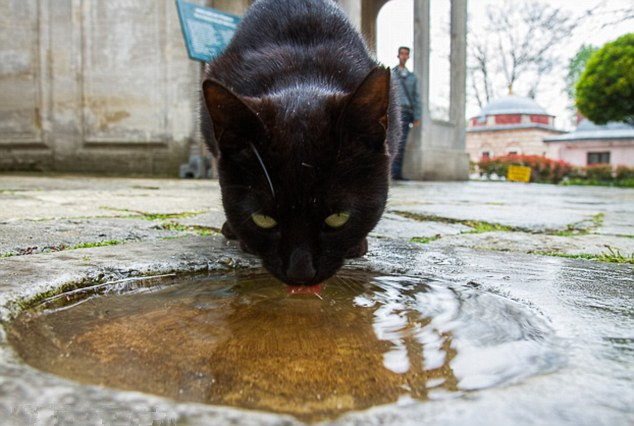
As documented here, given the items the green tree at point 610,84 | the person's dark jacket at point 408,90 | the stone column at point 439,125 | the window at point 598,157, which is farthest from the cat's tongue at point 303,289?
the window at point 598,157

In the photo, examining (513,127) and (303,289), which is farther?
(513,127)

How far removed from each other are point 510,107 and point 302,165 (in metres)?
29.3

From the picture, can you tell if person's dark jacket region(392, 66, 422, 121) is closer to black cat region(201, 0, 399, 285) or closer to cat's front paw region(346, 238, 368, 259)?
cat's front paw region(346, 238, 368, 259)

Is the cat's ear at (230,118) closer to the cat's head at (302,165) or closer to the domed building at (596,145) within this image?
the cat's head at (302,165)

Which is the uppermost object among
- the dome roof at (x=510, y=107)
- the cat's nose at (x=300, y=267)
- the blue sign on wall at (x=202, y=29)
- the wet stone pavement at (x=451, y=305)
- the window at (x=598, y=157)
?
the dome roof at (x=510, y=107)

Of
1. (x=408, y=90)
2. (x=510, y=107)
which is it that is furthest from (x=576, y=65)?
(x=408, y=90)

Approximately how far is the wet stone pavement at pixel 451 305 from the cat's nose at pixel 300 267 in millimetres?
93

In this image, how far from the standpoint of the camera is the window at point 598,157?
26.0m

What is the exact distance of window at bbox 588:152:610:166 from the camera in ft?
85.4

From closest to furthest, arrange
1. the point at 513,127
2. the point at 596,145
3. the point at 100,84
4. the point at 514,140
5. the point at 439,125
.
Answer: the point at 100,84 < the point at 439,125 < the point at 596,145 < the point at 513,127 < the point at 514,140

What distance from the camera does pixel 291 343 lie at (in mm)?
825

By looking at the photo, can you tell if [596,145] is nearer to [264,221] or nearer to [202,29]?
[202,29]

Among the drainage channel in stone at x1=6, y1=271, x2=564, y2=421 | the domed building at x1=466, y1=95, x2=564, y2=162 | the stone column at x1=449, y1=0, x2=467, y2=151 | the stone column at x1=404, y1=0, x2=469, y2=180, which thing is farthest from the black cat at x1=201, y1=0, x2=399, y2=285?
the domed building at x1=466, y1=95, x2=564, y2=162

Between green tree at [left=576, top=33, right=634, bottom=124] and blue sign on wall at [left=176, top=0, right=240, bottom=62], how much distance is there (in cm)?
1073
